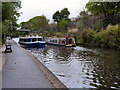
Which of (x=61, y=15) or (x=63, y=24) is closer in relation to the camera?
(x=63, y=24)

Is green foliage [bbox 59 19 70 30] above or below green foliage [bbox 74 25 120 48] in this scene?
above

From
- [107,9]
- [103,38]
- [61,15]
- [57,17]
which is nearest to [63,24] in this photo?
[61,15]

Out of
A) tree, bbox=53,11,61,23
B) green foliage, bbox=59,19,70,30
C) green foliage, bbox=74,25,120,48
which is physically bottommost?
green foliage, bbox=74,25,120,48

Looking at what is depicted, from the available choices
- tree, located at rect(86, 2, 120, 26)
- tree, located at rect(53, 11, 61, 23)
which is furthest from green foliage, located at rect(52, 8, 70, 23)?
tree, located at rect(86, 2, 120, 26)

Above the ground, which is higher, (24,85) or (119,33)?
(119,33)

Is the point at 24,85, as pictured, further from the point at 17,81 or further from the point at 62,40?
the point at 62,40

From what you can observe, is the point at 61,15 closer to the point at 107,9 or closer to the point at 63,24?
the point at 63,24

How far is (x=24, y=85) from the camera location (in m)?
6.73

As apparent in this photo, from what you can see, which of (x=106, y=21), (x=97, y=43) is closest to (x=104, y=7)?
(x=106, y=21)

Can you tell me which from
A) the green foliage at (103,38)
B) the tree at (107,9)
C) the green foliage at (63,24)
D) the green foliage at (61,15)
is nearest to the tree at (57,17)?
the green foliage at (61,15)

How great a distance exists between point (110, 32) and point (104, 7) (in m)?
15.3

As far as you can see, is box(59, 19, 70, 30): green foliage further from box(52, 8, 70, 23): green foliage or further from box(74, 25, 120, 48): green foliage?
box(74, 25, 120, 48): green foliage

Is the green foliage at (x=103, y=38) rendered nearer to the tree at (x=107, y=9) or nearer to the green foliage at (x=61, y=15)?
the tree at (x=107, y=9)

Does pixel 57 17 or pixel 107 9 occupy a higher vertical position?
pixel 57 17
